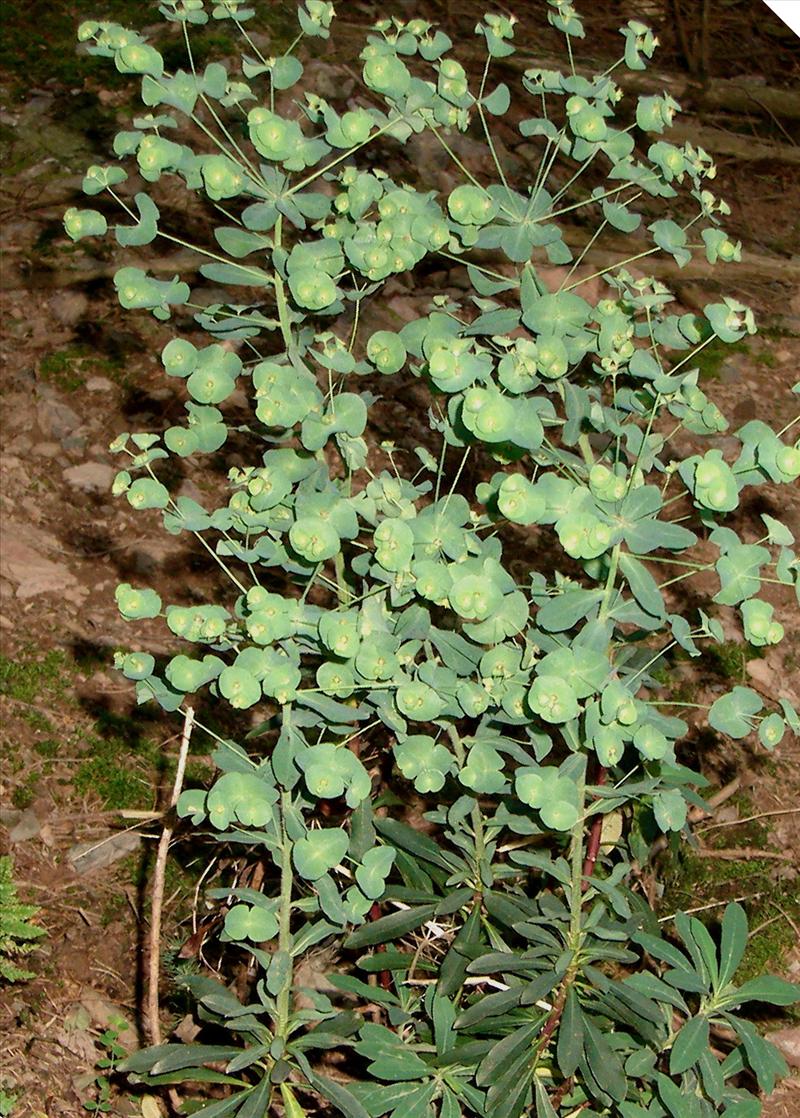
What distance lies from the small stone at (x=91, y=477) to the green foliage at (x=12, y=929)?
1.25 m

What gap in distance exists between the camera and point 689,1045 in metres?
1.80

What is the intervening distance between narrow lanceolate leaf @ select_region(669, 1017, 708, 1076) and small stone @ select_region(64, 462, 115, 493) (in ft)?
7.47

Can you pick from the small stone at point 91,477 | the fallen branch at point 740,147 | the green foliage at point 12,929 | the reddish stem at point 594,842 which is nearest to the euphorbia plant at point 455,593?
the reddish stem at point 594,842

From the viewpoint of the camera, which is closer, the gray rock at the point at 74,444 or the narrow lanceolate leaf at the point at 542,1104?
the narrow lanceolate leaf at the point at 542,1104

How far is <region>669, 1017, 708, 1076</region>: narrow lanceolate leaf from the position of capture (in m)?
1.78

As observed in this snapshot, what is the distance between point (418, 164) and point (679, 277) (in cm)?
94

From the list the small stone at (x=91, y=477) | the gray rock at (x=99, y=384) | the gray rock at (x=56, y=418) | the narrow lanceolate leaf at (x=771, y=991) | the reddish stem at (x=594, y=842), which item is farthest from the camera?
the gray rock at (x=99, y=384)

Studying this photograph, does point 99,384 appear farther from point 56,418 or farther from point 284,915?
point 284,915

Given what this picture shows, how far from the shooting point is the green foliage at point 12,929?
8.06 ft

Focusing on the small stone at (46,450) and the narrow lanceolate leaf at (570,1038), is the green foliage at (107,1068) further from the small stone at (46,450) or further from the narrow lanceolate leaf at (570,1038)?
→ the small stone at (46,450)

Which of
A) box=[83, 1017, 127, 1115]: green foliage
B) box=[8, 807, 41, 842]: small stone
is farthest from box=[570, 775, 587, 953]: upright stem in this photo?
box=[8, 807, 41, 842]: small stone

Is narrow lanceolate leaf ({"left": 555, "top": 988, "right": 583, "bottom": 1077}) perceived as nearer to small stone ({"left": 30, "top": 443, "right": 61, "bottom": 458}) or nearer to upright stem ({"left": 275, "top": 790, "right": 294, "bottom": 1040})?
upright stem ({"left": 275, "top": 790, "right": 294, "bottom": 1040})

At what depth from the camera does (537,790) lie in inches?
65.3

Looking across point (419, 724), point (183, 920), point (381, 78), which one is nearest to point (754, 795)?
point (419, 724)
